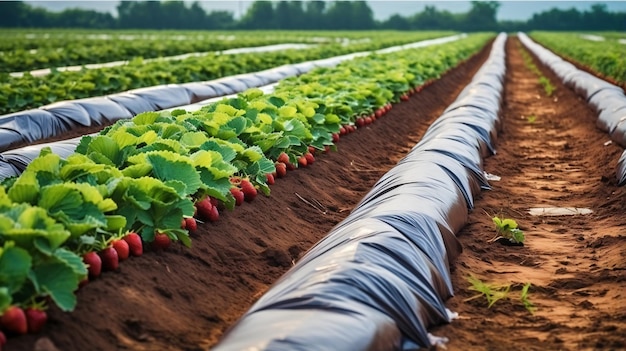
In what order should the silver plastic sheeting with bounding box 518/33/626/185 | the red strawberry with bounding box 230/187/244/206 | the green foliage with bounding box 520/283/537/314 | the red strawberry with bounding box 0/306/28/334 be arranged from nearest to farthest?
1. the red strawberry with bounding box 0/306/28/334
2. the green foliage with bounding box 520/283/537/314
3. the red strawberry with bounding box 230/187/244/206
4. the silver plastic sheeting with bounding box 518/33/626/185

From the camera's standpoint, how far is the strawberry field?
3.25 meters

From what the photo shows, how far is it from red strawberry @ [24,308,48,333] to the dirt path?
1.89 metres

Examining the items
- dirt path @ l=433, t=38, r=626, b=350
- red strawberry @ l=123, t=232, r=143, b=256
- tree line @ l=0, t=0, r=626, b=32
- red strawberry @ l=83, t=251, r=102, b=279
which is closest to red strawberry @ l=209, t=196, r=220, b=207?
red strawberry @ l=123, t=232, r=143, b=256

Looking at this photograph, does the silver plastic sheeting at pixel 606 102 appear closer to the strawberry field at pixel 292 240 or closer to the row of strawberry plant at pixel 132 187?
the strawberry field at pixel 292 240

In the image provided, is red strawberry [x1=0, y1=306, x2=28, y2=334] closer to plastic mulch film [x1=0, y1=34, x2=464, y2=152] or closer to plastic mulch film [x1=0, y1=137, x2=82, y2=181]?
plastic mulch film [x1=0, y1=137, x2=82, y2=181]

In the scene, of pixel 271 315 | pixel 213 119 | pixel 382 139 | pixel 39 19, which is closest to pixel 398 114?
pixel 382 139

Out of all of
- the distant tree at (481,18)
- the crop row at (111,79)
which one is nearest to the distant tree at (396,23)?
the distant tree at (481,18)

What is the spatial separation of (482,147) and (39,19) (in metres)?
62.6

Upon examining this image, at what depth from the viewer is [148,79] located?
43.8ft

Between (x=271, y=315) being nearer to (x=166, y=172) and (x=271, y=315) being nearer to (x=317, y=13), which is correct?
(x=166, y=172)

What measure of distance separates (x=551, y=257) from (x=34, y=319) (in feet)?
11.8

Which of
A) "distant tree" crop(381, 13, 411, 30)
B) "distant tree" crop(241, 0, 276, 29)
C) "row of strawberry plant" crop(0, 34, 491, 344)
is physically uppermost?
"row of strawberry plant" crop(0, 34, 491, 344)

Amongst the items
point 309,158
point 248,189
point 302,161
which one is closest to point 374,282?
point 248,189

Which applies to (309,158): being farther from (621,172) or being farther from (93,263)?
(93,263)
